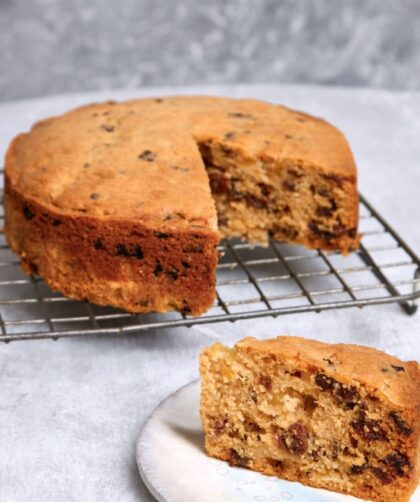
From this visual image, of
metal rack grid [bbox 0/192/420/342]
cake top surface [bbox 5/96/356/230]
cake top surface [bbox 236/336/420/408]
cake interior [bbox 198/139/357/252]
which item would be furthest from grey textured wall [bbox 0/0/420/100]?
→ cake top surface [bbox 236/336/420/408]

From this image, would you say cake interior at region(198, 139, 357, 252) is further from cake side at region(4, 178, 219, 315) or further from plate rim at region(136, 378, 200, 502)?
plate rim at region(136, 378, 200, 502)

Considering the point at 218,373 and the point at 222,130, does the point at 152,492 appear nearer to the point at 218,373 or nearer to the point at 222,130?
the point at 218,373

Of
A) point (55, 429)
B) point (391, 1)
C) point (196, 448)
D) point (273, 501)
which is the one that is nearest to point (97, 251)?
point (55, 429)

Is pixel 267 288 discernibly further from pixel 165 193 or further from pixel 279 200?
pixel 165 193

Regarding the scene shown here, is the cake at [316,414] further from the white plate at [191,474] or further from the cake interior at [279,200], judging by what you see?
the cake interior at [279,200]

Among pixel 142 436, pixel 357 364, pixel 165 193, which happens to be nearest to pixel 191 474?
pixel 142 436
